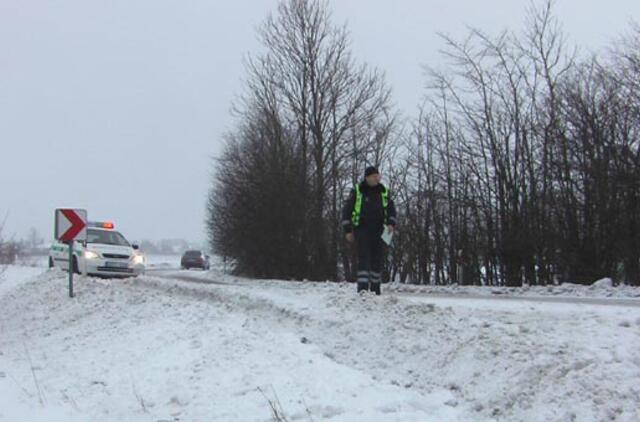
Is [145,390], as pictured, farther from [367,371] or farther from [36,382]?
[367,371]

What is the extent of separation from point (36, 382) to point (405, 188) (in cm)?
1864

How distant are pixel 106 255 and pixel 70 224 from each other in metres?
4.57

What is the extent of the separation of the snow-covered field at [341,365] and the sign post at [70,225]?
4161 millimetres

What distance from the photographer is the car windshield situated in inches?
744

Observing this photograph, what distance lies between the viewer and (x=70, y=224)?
13.6 m

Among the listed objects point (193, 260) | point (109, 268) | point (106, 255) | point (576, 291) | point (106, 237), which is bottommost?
point (576, 291)

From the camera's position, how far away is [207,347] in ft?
23.7

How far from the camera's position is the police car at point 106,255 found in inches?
709

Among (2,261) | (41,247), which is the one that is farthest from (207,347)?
(41,247)

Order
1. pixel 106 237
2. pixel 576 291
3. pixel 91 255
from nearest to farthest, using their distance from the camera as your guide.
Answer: pixel 576 291
pixel 91 255
pixel 106 237

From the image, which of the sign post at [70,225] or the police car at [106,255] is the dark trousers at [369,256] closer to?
the sign post at [70,225]

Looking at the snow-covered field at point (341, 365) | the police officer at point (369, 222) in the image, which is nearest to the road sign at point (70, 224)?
the snow-covered field at point (341, 365)

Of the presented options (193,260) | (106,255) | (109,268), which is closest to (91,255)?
(106,255)

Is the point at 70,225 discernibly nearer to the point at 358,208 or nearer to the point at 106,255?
the point at 106,255
